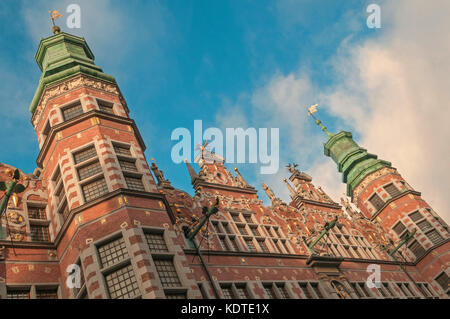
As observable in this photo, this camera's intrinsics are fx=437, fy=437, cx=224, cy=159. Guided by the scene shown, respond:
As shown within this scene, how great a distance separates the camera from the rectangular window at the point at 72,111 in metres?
26.6

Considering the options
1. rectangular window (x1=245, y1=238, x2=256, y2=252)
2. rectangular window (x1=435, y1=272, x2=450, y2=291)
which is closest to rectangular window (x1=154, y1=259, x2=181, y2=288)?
rectangular window (x1=245, y1=238, x2=256, y2=252)

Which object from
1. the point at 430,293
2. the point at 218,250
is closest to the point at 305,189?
the point at 430,293

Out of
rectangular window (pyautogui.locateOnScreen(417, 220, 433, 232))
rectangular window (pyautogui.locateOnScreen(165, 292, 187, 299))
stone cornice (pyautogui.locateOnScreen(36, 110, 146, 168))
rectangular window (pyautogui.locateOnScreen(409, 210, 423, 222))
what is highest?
stone cornice (pyautogui.locateOnScreen(36, 110, 146, 168))

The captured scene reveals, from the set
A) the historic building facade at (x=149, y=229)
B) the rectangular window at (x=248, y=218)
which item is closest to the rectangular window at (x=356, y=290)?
the historic building facade at (x=149, y=229)

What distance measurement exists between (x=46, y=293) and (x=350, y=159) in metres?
38.2

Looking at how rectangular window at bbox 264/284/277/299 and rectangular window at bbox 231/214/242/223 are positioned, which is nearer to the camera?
rectangular window at bbox 264/284/277/299

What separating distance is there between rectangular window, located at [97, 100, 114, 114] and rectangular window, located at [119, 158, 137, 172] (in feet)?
15.7

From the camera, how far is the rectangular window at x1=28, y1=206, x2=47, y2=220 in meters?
23.8

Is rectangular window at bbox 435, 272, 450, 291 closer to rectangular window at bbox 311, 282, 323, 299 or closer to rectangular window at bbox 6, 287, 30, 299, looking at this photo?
rectangular window at bbox 311, 282, 323, 299

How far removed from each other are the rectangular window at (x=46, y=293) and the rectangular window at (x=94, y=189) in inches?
178

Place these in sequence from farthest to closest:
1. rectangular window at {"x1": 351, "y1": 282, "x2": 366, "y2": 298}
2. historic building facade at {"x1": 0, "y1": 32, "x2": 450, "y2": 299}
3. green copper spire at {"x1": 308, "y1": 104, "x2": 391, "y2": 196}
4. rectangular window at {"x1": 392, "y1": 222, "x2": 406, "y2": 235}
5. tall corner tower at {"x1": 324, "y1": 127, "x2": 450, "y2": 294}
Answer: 1. green copper spire at {"x1": 308, "y1": 104, "x2": 391, "y2": 196}
2. rectangular window at {"x1": 392, "y1": 222, "x2": 406, "y2": 235}
3. tall corner tower at {"x1": 324, "y1": 127, "x2": 450, "y2": 294}
4. rectangular window at {"x1": 351, "y1": 282, "x2": 366, "y2": 298}
5. historic building facade at {"x1": 0, "y1": 32, "x2": 450, "y2": 299}

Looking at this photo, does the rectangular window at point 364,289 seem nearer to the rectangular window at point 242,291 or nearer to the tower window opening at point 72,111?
the rectangular window at point 242,291

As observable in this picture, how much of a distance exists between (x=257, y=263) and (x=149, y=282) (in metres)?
10.3
